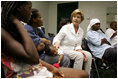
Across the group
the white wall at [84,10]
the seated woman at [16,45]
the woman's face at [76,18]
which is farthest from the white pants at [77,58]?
the white wall at [84,10]

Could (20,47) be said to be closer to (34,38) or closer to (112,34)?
(34,38)

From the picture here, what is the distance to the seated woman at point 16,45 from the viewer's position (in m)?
0.93


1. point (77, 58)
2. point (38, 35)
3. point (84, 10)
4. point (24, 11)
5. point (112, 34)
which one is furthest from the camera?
point (84, 10)

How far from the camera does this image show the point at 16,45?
3.05 feet

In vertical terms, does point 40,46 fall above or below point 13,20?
below

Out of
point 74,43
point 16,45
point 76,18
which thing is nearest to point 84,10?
point 76,18

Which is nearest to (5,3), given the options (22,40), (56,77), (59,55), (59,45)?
(22,40)

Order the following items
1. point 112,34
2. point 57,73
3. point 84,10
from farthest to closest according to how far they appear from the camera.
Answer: point 84,10, point 112,34, point 57,73

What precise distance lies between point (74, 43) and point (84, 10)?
3.18 m

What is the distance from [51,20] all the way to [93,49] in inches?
140

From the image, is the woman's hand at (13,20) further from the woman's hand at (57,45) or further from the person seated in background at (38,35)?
the woman's hand at (57,45)

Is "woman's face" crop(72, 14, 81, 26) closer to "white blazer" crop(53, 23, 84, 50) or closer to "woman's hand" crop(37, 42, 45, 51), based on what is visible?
"white blazer" crop(53, 23, 84, 50)

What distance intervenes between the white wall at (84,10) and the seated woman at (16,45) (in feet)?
13.3

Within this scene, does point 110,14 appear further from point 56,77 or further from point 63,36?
point 56,77
